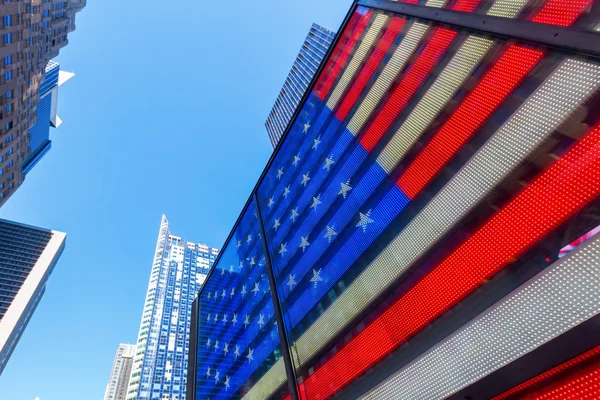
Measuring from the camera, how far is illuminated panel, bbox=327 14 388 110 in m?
15.9

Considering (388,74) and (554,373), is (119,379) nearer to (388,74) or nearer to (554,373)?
(388,74)

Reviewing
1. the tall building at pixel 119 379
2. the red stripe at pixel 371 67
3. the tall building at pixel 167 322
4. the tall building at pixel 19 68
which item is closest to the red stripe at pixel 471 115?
the red stripe at pixel 371 67

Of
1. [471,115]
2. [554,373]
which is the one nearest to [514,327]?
[554,373]

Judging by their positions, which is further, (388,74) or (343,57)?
(343,57)

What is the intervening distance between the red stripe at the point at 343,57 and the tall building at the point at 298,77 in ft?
245

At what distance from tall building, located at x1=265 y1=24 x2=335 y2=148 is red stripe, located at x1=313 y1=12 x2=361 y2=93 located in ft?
241

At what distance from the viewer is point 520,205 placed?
7.35 meters

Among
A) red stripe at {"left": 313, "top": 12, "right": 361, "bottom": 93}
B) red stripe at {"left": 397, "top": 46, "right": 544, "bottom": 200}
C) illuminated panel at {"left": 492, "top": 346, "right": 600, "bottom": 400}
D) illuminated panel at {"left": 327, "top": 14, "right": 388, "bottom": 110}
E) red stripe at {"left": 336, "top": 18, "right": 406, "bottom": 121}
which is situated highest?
red stripe at {"left": 313, "top": 12, "right": 361, "bottom": 93}

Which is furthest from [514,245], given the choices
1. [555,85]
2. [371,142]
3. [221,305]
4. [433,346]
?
[221,305]

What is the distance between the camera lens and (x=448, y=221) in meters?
8.86

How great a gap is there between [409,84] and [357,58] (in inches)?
228

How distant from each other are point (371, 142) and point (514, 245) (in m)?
7.50

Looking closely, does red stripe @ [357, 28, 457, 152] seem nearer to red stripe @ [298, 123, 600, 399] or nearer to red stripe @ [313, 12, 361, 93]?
red stripe @ [298, 123, 600, 399]

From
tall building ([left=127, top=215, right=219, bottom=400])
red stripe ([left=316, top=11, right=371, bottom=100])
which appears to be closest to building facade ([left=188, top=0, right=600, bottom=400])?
red stripe ([left=316, top=11, right=371, bottom=100])
